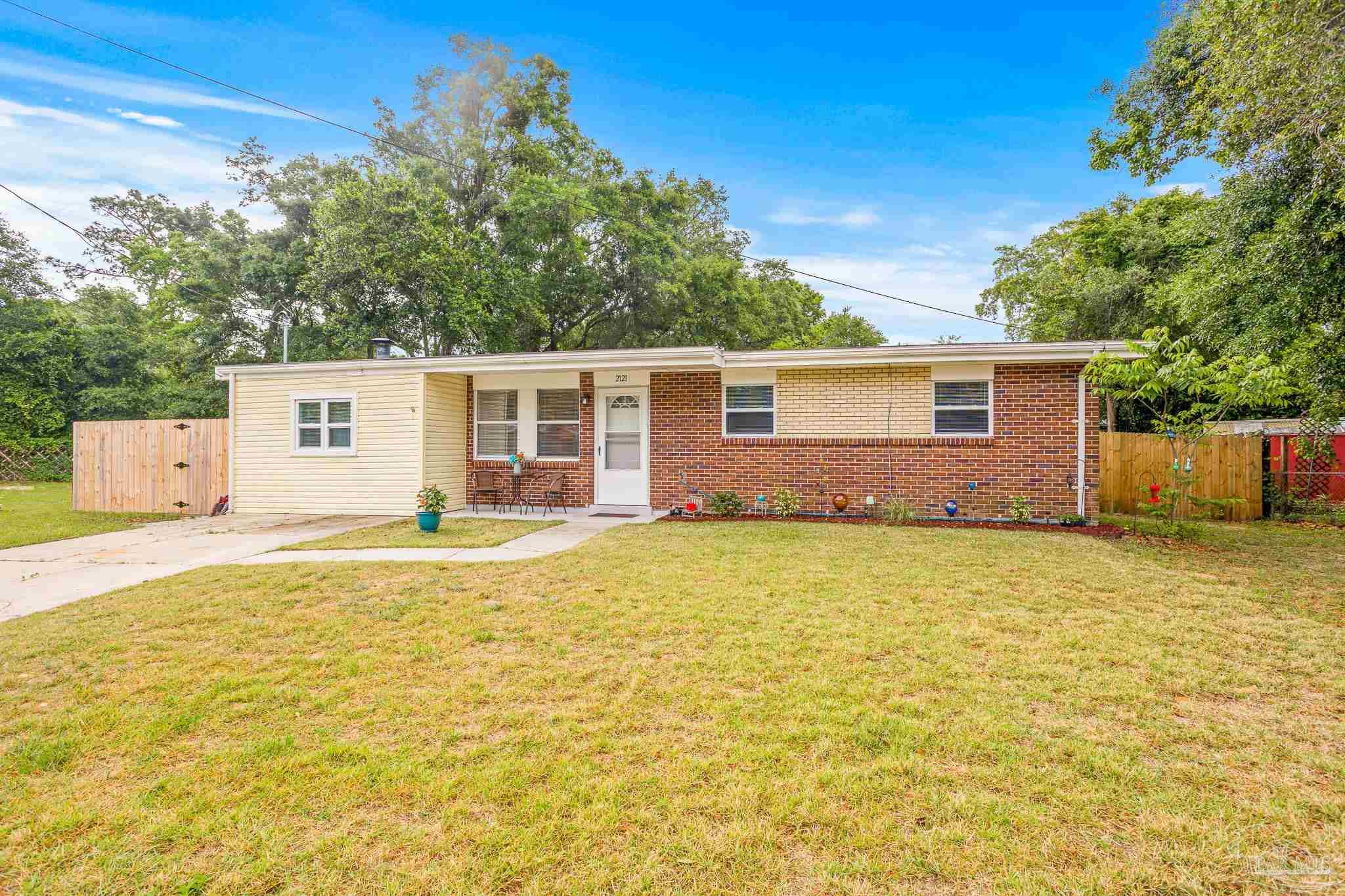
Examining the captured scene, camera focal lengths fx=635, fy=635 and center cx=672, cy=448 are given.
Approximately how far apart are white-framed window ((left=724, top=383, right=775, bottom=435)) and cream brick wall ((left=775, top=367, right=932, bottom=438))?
14 cm

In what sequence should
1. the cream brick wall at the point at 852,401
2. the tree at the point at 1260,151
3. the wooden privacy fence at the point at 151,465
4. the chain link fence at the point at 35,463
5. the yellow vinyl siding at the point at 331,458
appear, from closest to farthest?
the tree at the point at 1260,151
the cream brick wall at the point at 852,401
the yellow vinyl siding at the point at 331,458
the wooden privacy fence at the point at 151,465
the chain link fence at the point at 35,463

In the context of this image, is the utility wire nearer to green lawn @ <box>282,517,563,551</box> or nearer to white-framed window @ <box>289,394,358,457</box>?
white-framed window @ <box>289,394,358,457</box>

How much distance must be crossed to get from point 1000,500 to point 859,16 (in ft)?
36.7

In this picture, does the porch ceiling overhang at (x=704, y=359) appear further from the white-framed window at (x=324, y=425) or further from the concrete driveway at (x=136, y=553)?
the concrete driveway at (x=136, y=553)

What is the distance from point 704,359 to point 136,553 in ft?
25.9

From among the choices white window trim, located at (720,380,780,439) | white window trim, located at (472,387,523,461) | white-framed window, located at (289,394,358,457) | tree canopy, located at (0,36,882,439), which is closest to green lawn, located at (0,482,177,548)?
white-framed window, located at (289,394,358,457)

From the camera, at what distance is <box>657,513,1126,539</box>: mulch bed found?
9148 mm

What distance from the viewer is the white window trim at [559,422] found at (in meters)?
11.6

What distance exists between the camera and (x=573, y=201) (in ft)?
62.5

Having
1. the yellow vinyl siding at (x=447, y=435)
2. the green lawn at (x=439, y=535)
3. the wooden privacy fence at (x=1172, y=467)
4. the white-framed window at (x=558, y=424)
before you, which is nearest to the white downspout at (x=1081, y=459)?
the wooden privacy fence at (x=1172, y=467)

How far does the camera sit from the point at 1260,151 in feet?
26.3

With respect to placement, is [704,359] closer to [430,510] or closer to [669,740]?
[430,510]

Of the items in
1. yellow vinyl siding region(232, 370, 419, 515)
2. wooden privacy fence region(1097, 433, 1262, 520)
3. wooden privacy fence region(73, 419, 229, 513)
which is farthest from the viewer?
wooden privacy fence region(73, 419, 229, 513)

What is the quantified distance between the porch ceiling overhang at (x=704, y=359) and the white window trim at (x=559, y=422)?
542mm
